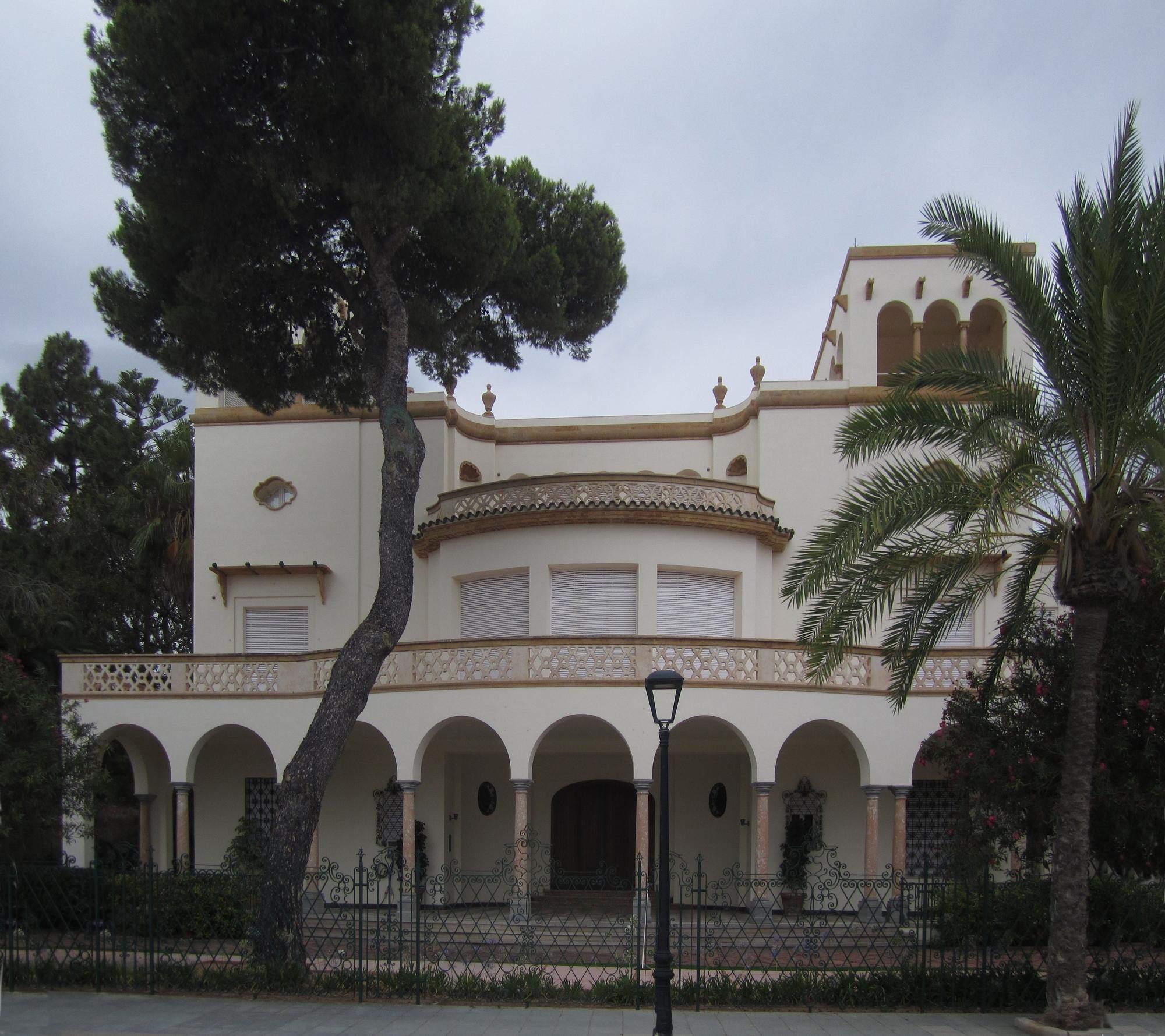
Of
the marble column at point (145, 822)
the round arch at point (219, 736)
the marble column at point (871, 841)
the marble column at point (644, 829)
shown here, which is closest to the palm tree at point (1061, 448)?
the marble column at point (644, 829)

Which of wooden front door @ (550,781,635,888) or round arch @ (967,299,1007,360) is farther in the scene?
round arch @ (967,299,1007,360)

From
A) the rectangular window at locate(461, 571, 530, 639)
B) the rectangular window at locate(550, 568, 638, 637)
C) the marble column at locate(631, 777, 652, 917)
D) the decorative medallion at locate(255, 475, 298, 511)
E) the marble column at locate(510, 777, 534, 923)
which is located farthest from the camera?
the decorative medallion at locate(255, 475, 298, 511)

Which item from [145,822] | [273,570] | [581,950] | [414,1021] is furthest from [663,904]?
[145,822]

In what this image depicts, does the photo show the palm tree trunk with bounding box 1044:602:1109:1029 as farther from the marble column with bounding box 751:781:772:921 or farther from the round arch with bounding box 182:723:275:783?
the round arch with bounding box 182:723:275:783

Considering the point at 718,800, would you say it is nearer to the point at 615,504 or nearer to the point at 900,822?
the point at 900,822

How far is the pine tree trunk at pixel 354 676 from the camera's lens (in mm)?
14156

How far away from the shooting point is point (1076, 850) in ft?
37.9

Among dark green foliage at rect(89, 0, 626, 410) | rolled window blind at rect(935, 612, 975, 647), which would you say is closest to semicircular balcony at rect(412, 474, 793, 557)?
dark green foliage at rect(89, 0, 626, 410)

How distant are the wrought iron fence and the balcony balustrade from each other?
3.09 meters

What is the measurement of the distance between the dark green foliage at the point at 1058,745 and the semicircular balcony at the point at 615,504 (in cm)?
751

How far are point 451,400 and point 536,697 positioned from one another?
828cm

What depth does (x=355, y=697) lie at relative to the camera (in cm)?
1537

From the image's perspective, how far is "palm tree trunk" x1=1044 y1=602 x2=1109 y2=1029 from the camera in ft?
37.7

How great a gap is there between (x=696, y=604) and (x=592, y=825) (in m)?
5.27
